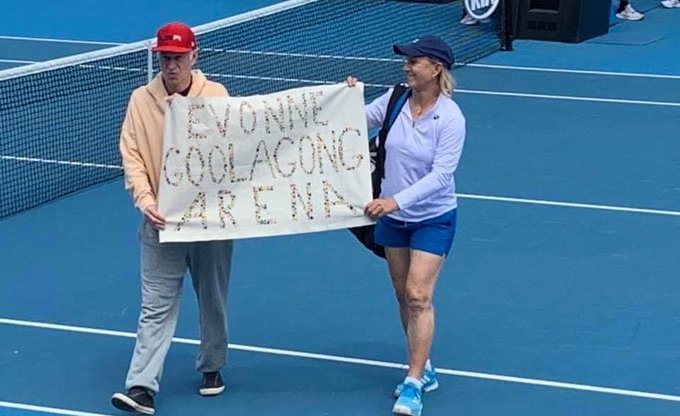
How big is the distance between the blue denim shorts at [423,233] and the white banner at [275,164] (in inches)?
7.7

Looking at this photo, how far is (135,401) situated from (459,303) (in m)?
2.65

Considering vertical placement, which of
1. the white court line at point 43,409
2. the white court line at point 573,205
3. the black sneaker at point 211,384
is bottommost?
the white court line at point 573,205

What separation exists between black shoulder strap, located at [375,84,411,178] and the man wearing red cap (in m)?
0.82

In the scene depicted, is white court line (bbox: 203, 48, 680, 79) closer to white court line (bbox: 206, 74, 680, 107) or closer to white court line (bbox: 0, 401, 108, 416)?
white court line (bbox: 206, 74, 680, 107)

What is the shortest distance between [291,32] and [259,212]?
12358 mm

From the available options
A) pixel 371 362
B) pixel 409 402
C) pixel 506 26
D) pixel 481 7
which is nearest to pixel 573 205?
pixel 371 362

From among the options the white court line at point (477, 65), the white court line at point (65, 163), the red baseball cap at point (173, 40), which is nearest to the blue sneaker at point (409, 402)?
the red baseball cap at point (173, 40)

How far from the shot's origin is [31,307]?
30.4 ft

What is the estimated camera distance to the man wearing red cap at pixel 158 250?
23.5 feet

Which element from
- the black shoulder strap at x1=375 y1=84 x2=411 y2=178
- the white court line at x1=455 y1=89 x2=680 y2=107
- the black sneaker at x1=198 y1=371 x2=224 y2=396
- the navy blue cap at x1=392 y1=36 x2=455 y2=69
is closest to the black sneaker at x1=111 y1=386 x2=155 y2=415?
the black sneaker at x1=198 y1=371 x2=224 y2=396

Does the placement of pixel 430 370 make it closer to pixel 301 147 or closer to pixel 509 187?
pixel 301 147

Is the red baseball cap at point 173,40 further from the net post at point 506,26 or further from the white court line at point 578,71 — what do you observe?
the net post at point 506,26

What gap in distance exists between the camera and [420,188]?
719 cm

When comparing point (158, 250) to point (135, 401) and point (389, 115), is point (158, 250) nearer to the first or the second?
point (135, 401)
